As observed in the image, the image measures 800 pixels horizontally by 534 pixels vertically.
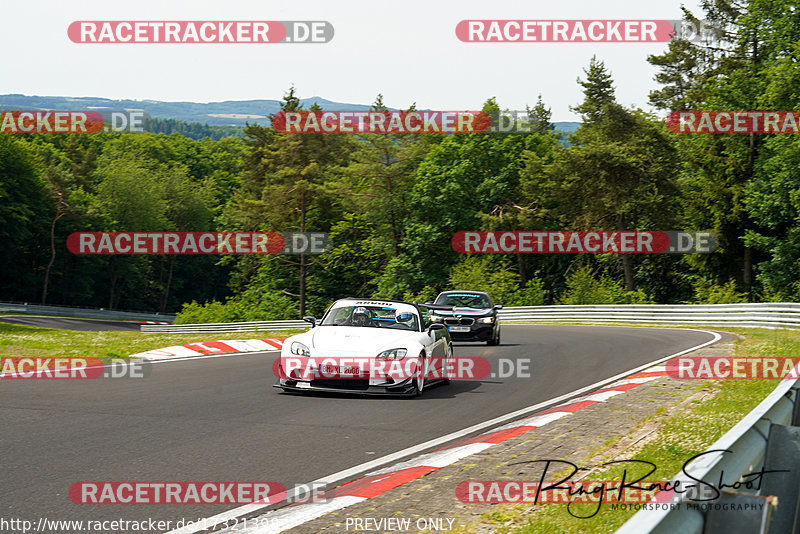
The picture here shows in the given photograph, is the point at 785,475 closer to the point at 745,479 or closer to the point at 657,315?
the point at 745,479

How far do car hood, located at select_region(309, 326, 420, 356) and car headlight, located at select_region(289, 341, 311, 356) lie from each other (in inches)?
3.7

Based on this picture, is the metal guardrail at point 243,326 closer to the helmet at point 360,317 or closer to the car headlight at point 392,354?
the helmet at point 360,317

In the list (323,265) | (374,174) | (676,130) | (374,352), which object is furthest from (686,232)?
(374,352)

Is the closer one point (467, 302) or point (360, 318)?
point (360, 318)

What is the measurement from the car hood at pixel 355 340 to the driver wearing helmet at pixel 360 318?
1.67 ft

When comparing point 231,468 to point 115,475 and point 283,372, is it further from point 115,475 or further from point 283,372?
point 283,372

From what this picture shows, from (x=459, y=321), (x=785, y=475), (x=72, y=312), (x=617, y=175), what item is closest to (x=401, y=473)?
(x=785, y=475)

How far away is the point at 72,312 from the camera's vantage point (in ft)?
254

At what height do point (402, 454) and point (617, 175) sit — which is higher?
point (617, 175)

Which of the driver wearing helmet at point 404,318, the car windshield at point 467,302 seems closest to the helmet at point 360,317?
the driver wearing helmet at point 404,318

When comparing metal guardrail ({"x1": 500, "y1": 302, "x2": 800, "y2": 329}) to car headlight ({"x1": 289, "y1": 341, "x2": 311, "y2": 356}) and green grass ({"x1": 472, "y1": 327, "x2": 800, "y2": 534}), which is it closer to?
green grass ({"x1": 472, "y1": 327, "x2": 800, "y2": 534})

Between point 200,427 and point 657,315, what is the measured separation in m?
31.8

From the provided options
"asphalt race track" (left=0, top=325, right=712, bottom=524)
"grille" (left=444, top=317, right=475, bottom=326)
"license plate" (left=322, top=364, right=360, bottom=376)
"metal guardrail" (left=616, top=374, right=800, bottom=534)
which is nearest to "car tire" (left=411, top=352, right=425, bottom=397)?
"asphalt race track" (left=0, top=325, right=712, bottom=524)

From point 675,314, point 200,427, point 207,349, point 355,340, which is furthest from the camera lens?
point 675,314
